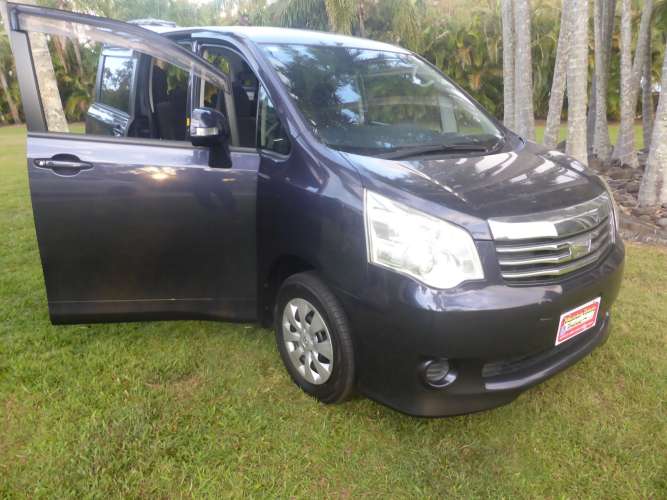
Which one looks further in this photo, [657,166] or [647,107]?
[647,107]

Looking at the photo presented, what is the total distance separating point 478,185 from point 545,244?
15.4 inches

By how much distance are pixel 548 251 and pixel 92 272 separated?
2.36 m

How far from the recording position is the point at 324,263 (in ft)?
7.64

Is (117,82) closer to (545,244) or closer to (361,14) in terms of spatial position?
(545,244)

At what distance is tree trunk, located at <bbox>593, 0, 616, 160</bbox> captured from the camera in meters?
8.76

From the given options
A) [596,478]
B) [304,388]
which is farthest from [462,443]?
[304,388]

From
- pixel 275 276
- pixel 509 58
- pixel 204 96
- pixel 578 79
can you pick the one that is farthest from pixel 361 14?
pixel 275 276

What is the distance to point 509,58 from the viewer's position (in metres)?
8.01

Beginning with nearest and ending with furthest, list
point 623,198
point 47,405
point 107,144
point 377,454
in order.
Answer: point 377,454
point 47,405
point 107,144
point 623,198

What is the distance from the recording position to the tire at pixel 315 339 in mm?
2307

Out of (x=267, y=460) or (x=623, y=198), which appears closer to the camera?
(x=267, y=460)

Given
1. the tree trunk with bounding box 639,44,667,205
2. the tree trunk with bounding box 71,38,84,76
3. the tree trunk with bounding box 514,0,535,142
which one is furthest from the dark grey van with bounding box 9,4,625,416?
the tree trunk with bounding box 514,0,535,142

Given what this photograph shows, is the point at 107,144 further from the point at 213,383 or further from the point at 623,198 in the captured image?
the point at 623,198

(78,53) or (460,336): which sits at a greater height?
(78,53)
